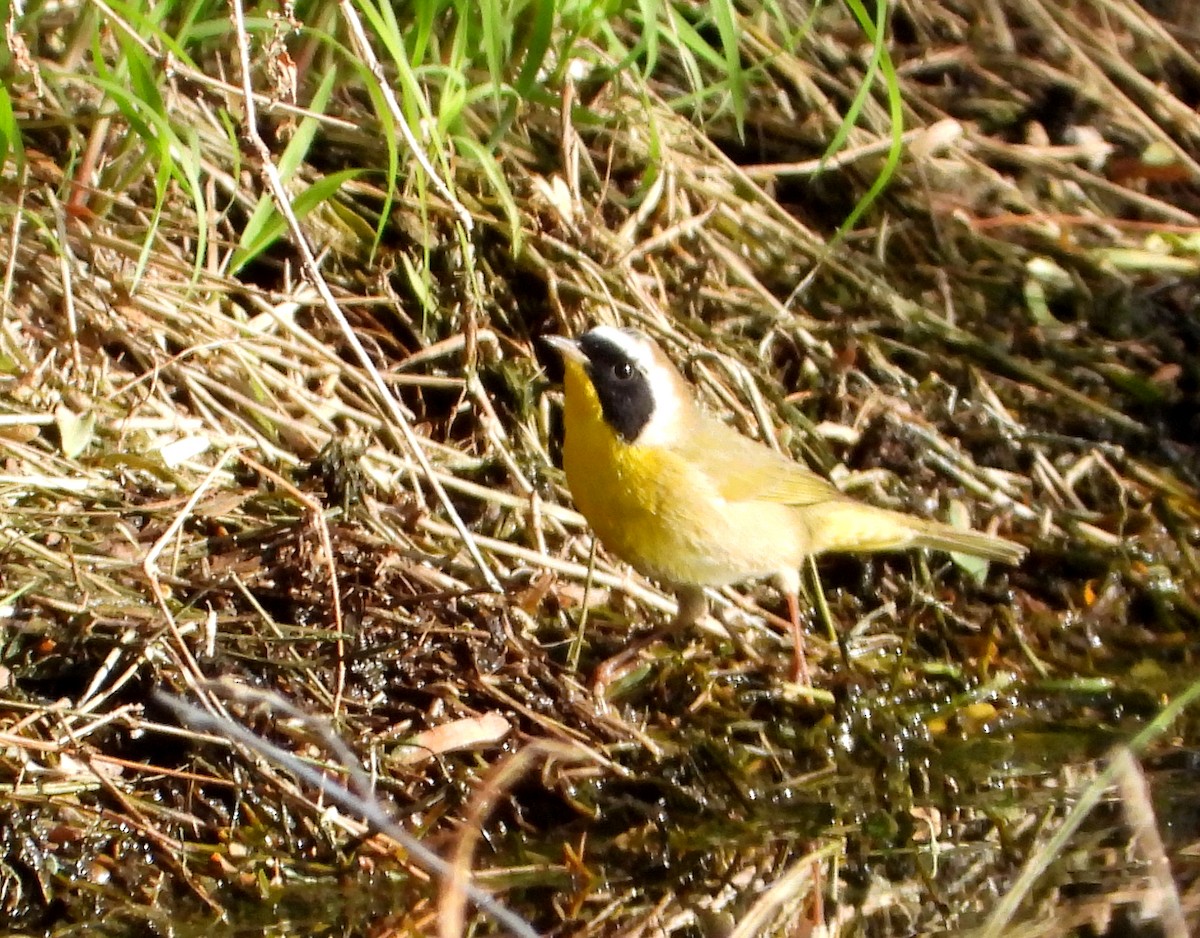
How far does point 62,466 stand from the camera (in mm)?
4043

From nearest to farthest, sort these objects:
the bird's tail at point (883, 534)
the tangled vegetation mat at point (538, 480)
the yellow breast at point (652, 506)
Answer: the tangled vegetation mat at point (538, 480), the yellow breast at point (652, 506), the bird's tail at point (883, 534)

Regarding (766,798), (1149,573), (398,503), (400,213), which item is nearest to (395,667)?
(398,503)

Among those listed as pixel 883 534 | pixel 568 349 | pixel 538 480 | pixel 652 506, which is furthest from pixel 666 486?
pixel 883 534

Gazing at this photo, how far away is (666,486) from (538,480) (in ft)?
2.11

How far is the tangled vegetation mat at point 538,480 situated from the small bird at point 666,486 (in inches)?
7.9

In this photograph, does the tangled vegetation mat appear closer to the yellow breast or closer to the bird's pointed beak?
the yellow breast

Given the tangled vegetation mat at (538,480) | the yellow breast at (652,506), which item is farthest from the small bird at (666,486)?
the tangled vegetation mat at (538,480)

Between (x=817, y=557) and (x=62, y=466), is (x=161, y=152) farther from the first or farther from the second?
(x=817, y=557)

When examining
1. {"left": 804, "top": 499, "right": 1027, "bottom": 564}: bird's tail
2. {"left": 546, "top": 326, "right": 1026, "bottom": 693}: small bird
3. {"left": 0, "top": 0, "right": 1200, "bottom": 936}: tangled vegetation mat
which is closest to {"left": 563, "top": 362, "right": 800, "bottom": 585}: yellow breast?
{"left": 546, "top": 326, "right": 1026, "bottom": 693}: small bird

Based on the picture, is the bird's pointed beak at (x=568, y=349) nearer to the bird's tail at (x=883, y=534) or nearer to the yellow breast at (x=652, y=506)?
the yellow breast at (x=652, y=506)

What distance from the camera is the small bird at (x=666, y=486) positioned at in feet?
13.9

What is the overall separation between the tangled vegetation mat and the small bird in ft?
0.66

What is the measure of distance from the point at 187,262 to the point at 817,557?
2335mm

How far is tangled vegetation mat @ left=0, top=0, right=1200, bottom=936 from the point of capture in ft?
11.3
